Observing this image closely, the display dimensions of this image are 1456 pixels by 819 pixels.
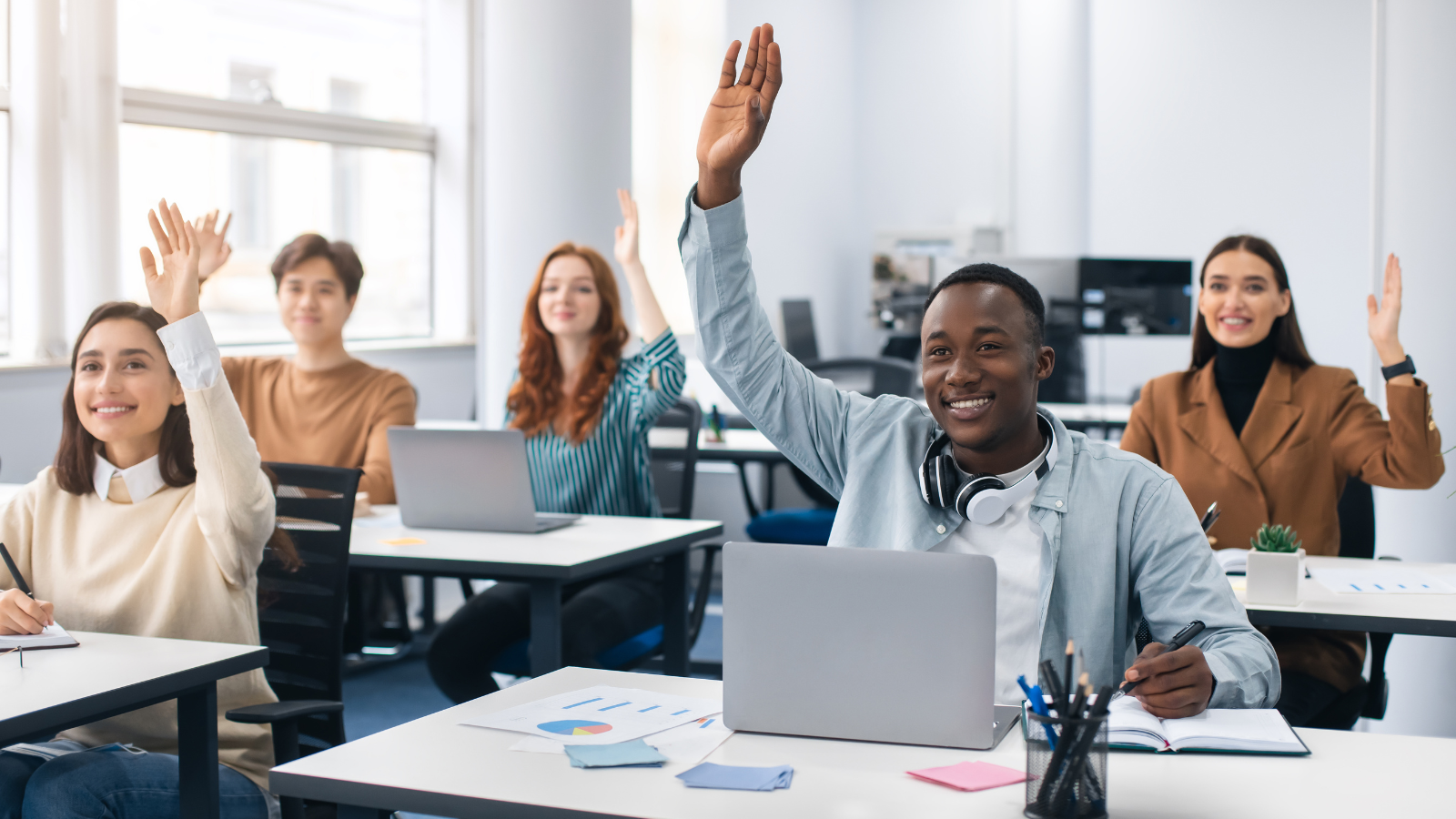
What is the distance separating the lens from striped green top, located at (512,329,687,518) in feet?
11.2

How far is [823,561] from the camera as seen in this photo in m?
1.36

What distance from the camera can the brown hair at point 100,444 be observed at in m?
2.19

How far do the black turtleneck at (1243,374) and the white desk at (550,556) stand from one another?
1292 mm

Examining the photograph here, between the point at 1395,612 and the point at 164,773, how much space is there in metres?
2.11

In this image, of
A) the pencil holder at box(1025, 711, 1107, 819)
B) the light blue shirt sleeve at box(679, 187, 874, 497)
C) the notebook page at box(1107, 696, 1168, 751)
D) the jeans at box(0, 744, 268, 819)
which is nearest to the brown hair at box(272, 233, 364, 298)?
the jeans at box(0, 744, 268, 819)

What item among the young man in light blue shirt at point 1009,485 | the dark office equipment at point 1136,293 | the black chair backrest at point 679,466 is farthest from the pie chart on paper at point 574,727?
the dark office equipment at point 1136,293

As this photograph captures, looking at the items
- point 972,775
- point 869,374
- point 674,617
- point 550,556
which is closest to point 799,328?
point 869,374

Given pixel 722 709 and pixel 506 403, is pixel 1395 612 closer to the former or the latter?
pixel 722 709

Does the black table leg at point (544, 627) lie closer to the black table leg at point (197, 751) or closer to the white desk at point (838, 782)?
the black table leg at point (197, 751)

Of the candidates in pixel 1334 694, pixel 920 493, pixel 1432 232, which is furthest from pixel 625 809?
pixel 1432 232

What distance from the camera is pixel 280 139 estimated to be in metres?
5.64

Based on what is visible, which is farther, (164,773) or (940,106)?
(940,106)

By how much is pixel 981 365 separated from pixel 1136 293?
359 centimetres

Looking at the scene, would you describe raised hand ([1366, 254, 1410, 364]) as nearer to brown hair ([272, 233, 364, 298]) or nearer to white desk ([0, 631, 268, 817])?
white desk ([0, 631, 268, 817])
